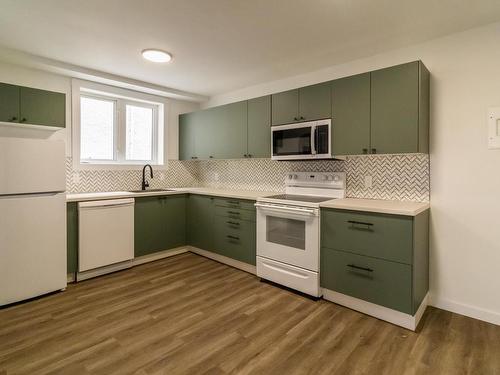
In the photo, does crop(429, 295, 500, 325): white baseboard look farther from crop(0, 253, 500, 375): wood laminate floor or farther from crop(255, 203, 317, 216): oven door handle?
crop(255, 203, 317, 216): oven door handle

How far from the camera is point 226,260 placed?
12.1 ft

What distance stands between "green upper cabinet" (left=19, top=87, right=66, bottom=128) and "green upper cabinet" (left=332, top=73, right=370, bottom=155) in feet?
9.03

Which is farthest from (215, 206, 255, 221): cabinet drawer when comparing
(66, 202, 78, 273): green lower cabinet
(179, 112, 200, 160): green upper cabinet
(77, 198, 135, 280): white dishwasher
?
(66, 202, 78, 273): green lower cabinet

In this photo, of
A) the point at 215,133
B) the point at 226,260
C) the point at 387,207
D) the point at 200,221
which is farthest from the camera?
the point at 215,133

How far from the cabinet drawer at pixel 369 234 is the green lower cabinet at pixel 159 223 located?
84.9 inches

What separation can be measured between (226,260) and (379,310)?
1900mm

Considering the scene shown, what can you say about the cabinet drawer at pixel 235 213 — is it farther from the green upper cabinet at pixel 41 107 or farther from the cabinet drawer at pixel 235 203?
the green upper cabinet at pixel 41 107

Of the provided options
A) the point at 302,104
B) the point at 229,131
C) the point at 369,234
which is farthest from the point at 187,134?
the point at 369,234

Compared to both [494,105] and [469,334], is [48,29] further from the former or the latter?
[469,334]

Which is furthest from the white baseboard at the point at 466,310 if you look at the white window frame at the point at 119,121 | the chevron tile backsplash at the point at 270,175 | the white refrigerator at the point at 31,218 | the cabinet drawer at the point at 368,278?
the white window frame at the point at 119,121

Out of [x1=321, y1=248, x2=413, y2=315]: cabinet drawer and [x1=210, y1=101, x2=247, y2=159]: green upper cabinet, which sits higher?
[x1=210, y1=101, x2=247, y2=159]: green upper cabinet

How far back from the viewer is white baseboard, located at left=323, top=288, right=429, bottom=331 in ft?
7.21

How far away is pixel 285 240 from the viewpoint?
115 inches

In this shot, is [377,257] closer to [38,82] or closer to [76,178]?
[76,178]
